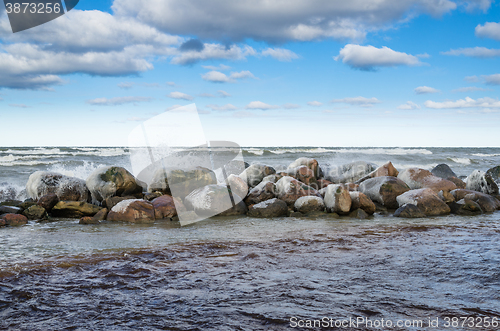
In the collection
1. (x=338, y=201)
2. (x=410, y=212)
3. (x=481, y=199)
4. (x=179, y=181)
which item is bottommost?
(x=481, y=199)

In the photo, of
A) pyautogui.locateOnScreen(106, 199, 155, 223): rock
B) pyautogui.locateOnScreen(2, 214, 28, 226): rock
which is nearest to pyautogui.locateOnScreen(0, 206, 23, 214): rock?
pyautogui.locateOnScreen(2, 214, 28, 226): rock

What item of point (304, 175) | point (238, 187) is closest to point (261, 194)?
point (238, 187)

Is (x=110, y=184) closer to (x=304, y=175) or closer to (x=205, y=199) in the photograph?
(x=205, y=199)

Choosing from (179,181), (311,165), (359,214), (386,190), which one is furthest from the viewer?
(311,165)

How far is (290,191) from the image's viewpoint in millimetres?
7547

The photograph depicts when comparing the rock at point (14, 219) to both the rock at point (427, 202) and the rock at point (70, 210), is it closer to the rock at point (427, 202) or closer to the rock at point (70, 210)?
the rock at point (70, 210)

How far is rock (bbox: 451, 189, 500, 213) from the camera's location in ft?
24.7

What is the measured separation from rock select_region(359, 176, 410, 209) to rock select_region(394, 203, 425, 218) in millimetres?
859

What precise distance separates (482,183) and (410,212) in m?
4.13

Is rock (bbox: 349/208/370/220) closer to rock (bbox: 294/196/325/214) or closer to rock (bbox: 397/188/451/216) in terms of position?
rock (bbox: 294/196/325/214)

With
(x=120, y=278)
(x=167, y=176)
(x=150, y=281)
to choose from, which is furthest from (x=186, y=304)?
(x=167, y=176)

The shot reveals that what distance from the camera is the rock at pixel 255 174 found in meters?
8.85

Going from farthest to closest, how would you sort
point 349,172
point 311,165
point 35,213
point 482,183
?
point 349,172 → point 311,165 → point 482,183 → point 35,213

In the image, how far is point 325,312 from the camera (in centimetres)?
232
